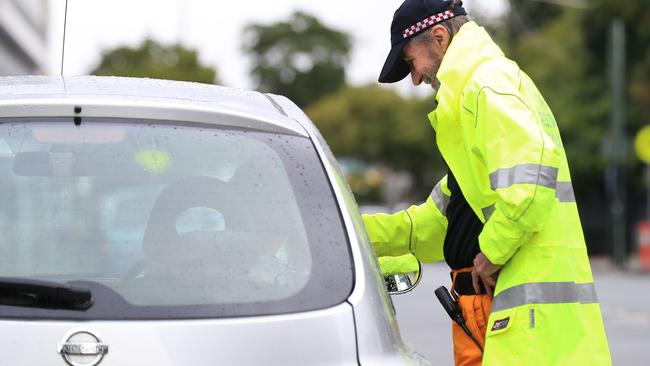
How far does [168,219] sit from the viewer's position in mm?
3203

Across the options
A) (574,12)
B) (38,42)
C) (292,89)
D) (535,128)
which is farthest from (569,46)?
(292,89)

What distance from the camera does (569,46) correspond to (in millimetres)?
39656

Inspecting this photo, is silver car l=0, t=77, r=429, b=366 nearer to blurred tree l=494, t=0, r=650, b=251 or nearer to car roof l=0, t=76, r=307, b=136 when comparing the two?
car roof l=0, t=76, r=307, b=136

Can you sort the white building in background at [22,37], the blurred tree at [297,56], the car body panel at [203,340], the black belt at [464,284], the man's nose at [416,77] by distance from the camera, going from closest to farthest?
the car body panel at [203,340] → the black belt at [464,284] → the man's nose at [416,77] → the white building in background at [22,37] → the blurred tree at [297,56]

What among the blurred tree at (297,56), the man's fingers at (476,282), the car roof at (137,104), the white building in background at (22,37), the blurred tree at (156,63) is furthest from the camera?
the blurred tree at (297,56)

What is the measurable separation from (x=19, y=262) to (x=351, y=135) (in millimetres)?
84881

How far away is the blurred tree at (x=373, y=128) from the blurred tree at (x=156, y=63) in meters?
11.6

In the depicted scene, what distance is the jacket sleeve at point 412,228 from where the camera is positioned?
472 cm

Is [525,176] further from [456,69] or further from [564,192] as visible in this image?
[456,69]

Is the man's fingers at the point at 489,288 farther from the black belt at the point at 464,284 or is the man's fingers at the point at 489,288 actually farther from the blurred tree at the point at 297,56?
the blurred tree at the point at 297,56

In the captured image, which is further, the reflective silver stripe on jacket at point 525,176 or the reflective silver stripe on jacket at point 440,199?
the reflective silver stripe on jacket at point 440,199

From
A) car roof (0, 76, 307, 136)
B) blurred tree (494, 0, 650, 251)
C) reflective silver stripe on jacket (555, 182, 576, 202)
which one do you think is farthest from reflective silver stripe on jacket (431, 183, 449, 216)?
blurred tree (494, 0, 650, 251)

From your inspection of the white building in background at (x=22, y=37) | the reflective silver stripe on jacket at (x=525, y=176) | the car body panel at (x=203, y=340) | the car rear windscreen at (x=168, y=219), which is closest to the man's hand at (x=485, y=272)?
the reflective silver stripe on jacket at (x=525, y=176)

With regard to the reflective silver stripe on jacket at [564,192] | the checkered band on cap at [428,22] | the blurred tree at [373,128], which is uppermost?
the checkered band on cap at [428,22]
